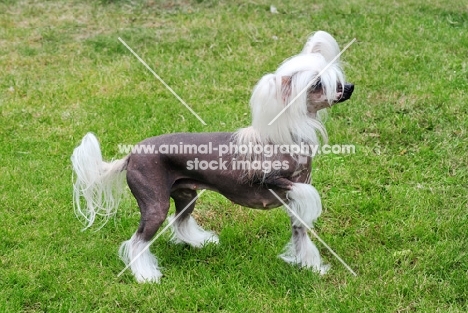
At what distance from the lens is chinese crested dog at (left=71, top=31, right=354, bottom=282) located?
2.95 meters


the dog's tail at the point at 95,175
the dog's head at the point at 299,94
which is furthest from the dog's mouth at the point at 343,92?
the dog's tail at the point at 95,175

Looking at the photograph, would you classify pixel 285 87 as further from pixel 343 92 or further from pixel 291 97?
pixel 343 92

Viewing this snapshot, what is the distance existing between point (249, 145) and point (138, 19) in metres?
5.40

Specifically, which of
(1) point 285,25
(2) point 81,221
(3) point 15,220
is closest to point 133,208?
(2) point 81,221

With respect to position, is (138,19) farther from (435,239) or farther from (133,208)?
(435,239)

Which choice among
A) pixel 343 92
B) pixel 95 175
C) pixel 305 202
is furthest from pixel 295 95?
pixel 95 175

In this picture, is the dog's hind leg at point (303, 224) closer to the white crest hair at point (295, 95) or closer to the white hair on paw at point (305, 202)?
the white hair on paw at point (305, 202)

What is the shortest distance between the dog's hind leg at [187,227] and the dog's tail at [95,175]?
0.35 meters

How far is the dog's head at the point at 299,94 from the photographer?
2.92 meters

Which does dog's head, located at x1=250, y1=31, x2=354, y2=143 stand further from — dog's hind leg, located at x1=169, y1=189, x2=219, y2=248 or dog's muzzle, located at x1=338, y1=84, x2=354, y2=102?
dog's hind leg, located at x1=169, y1=189, x2=219, y2=248

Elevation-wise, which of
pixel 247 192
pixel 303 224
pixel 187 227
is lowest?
pixel 187 227

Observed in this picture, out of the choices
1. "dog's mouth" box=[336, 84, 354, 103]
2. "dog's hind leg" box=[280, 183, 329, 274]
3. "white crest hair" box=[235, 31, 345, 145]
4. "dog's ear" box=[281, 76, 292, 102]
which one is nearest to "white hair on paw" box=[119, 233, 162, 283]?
"dog's hind leg" box=[280, 183, 329, 274]

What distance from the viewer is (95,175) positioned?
3.31 meters

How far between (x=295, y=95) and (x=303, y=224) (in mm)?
697
